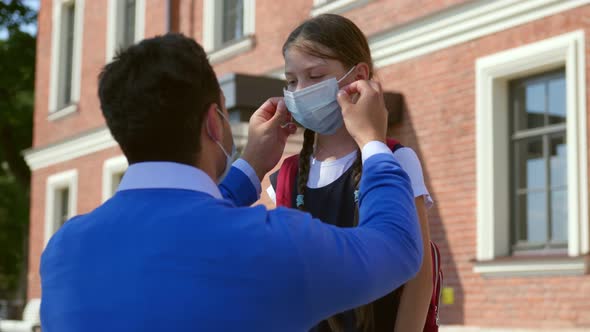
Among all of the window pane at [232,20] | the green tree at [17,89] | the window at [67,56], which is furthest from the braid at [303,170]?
the green tree at [17,89]

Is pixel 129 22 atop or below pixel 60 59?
atop

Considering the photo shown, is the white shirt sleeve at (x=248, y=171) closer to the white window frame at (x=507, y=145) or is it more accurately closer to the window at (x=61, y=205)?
the white window frame at (x=507, y=145)

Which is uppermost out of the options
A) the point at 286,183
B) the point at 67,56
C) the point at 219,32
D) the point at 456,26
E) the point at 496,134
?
the point at 67,56

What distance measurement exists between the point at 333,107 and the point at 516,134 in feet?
25.1

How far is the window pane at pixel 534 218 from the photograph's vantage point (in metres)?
9.70

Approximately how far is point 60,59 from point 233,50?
6.85 meters

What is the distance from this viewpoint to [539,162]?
9.70 meters

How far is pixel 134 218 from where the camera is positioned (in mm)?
1739

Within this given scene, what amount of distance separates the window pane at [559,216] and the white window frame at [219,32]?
582 cm

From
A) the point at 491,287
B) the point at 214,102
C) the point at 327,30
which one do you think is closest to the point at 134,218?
the point at 214,102

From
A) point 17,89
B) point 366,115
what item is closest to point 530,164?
point 366,115

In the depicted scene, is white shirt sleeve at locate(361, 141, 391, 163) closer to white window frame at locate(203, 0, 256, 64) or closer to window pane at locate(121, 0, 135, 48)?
white window frame at locate(203, 0, 256, 64)

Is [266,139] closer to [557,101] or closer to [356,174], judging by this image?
[356,174]

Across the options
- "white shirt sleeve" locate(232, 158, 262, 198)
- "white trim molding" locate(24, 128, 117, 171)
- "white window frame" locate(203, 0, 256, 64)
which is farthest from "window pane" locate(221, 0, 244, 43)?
"white shirt sleeve" locate(232, 158, 262, 198)
